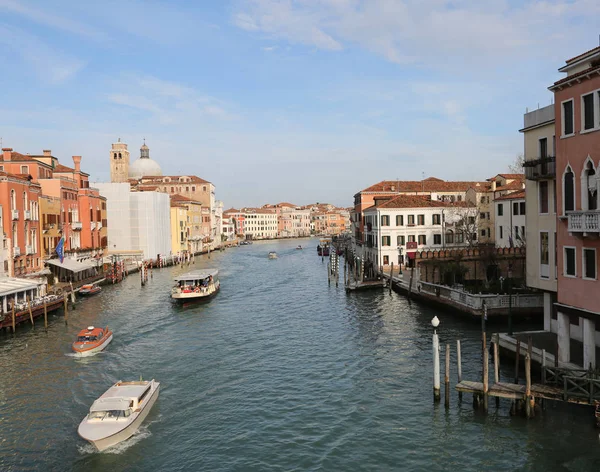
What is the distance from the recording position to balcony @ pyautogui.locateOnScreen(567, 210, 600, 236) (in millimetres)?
14312

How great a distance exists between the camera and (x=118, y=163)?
349ft

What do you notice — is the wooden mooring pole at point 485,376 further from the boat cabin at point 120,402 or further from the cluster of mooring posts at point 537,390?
the boat cabin at point 120,402

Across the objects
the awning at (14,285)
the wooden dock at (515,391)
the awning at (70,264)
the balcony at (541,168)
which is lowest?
the wooden dock at (515,391)

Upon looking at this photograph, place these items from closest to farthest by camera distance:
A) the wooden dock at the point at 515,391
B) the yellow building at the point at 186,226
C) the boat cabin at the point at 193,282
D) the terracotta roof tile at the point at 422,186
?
1. the wooden dock at the point at 515,391
2. the boat cabin at the point at 193,282
3. the terracotta roof tile at the point at 422,186
4. the yellow building at the point at 186,226

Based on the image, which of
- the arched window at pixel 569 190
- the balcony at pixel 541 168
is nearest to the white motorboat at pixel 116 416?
the arched window at pixel 569 190

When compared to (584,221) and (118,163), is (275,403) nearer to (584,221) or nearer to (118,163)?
(584,221)

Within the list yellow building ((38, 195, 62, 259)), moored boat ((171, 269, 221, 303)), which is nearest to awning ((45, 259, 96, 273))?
yellow building ((38, 195, 62, 259))

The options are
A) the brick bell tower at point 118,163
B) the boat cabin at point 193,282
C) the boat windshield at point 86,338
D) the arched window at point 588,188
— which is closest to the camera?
the arched window at point 588,188

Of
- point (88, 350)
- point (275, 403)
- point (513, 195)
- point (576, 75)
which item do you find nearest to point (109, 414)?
point (275, 403)

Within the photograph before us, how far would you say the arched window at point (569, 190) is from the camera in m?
15.6

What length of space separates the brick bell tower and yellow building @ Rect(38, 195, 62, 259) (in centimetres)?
6231

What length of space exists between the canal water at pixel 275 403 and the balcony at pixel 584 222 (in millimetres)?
4910

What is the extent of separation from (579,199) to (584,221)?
79 cm

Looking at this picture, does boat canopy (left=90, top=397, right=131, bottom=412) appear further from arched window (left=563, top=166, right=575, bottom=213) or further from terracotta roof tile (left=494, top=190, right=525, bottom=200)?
terracotta roof tile (left=494, top=190, right=525, bottom=200)
